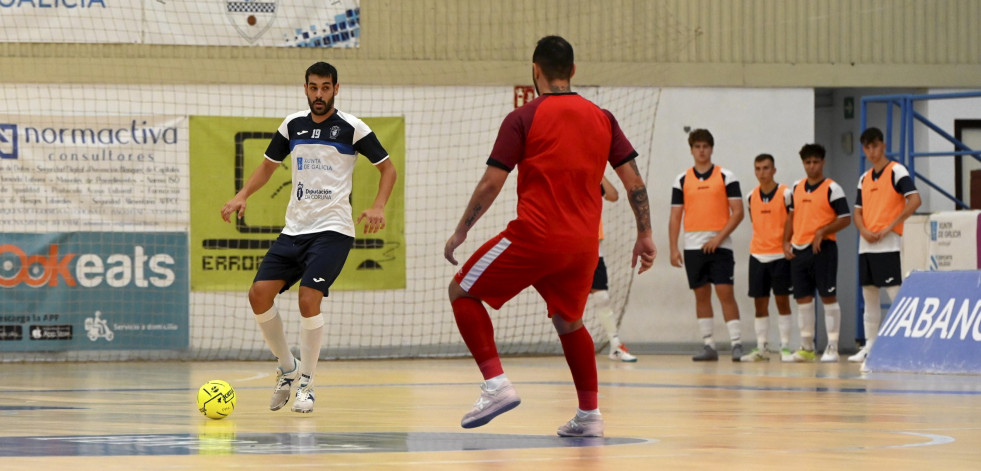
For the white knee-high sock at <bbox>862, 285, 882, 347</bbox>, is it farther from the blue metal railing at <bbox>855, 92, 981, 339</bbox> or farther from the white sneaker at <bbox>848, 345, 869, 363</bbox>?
the blue metal railing at <bbox>855, 92, 981, 339</bbox>

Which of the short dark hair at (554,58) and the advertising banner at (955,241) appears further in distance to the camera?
the advertising banner at (955,241)

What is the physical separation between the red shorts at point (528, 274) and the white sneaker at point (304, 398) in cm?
189

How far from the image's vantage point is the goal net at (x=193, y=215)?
14.9 meters

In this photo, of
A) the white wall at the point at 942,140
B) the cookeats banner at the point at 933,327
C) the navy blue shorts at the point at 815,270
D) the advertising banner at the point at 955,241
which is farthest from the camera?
the white wall at the point at 942,140

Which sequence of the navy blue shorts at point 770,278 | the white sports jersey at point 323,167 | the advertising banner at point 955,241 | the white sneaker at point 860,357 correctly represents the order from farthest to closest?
1. the navy blue shorts at point 770,278
2. the white sneaker at point 860,357
3. the advertising banner at point 955,241
4. the white sports jersey at point 323,167

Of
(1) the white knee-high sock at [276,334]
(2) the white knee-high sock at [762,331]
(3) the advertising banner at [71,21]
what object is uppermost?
(3) the advertising banner at [71,21]

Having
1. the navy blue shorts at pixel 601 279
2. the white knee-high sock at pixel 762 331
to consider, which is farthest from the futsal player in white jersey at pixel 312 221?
the white knee-high sock at pixel 762 331

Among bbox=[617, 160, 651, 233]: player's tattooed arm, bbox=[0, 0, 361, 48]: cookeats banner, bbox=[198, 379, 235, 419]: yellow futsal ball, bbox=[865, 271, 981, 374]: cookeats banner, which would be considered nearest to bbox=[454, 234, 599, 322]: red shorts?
bbox=[617, 160, 651, 233]: player's tattooed arm

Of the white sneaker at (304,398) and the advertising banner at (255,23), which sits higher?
the advertising banner at (255,23)

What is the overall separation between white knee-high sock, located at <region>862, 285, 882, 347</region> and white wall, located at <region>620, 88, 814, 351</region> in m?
2.38

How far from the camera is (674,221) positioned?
15.3m

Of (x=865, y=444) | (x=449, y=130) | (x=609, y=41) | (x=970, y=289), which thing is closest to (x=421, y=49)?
(x=449, y=130)

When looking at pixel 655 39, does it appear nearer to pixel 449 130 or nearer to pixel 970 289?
pixel 449 130

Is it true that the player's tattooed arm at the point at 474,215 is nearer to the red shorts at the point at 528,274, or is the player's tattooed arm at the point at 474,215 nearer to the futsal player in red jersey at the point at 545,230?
the futsal player in red jersey at the point at 545,230
